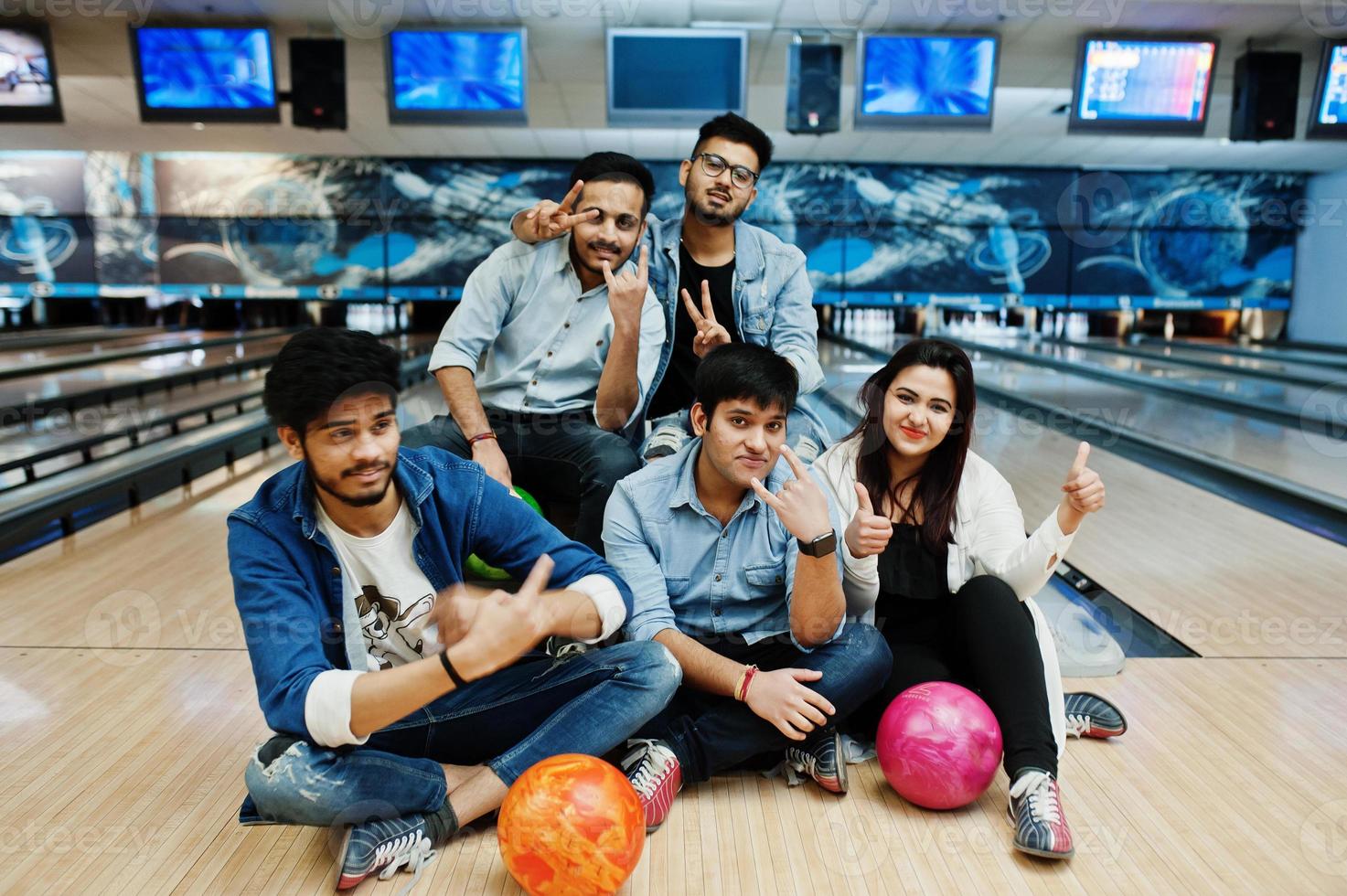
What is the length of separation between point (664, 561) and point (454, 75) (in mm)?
3705

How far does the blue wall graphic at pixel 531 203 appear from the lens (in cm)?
911

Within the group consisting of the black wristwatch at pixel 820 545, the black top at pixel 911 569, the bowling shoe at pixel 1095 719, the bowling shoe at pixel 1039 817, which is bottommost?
the bowling shoe at pixel 1095 719

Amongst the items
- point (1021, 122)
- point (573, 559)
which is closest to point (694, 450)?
point (573, 559)

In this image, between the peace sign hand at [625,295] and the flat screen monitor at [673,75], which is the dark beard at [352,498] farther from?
the flat screen monitor at [673,75]

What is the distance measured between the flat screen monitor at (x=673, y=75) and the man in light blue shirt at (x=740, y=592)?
11.3 feet

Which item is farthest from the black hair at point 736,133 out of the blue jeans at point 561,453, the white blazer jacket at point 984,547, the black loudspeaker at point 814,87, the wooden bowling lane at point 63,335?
the wooden bowling lane at point 63,335

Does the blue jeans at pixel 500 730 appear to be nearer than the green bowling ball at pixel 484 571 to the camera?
Yes

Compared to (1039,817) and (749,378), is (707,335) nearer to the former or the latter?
(749,378)

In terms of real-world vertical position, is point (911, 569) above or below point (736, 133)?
below

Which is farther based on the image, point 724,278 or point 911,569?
point 724,278

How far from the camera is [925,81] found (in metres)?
4.71

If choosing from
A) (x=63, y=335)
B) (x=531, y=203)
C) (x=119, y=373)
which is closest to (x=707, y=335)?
(x=119, y=373)

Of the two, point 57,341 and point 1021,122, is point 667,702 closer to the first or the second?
point 1021,122

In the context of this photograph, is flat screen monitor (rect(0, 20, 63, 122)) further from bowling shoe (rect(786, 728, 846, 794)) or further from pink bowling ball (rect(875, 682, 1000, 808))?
pink bowling ball (rect(875, 682, 1000, 808))
